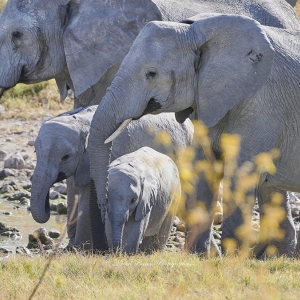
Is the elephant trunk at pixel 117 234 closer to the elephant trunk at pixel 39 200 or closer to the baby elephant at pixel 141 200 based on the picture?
the baby elephant at pixel 141 200

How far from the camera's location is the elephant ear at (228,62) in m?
8.75

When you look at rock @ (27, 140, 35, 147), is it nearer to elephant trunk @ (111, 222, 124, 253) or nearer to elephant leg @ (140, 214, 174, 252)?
elephant leg @ (140, 214, 174, 252)

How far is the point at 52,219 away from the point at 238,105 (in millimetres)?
4722

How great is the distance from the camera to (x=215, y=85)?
28.8 feet

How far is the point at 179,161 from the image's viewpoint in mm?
11273

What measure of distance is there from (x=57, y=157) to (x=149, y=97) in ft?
4.52

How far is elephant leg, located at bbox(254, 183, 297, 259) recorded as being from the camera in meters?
10.3

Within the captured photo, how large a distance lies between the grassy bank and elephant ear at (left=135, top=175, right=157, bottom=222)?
102 centimetres

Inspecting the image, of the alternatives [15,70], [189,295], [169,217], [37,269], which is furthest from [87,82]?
[189,295]

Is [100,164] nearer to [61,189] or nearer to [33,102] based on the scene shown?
[61,189]

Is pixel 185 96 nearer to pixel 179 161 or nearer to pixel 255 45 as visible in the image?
pixel 255 45

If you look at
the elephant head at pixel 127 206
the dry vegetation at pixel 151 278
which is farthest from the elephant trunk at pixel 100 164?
the dry vegetation at pixel 151 278

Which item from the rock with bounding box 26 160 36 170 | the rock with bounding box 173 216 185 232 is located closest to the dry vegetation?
the rock with bounding box 173 216 185 232

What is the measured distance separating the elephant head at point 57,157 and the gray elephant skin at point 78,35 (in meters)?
1.13
